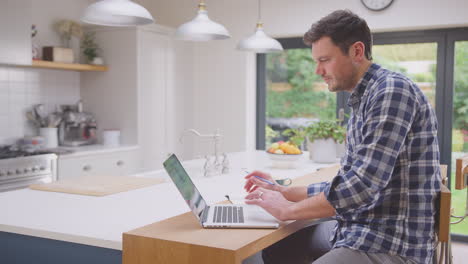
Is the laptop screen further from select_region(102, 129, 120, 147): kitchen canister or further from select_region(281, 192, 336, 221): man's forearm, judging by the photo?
select_region(102, 129, 120, 147): kitchen canister

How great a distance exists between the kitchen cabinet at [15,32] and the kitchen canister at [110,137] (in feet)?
3.31

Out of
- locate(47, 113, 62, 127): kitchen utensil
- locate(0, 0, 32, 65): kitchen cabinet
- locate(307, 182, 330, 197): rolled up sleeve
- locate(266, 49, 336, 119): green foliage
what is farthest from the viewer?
locate(266, 49, 336, 119): green foliage

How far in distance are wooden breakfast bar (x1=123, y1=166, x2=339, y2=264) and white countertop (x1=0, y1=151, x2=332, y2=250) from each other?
0.10 m

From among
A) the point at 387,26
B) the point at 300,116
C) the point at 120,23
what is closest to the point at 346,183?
the point at 120,23

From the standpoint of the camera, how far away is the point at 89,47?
4.88m

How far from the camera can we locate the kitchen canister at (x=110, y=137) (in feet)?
→ 15.5

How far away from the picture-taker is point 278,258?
7.00 feet

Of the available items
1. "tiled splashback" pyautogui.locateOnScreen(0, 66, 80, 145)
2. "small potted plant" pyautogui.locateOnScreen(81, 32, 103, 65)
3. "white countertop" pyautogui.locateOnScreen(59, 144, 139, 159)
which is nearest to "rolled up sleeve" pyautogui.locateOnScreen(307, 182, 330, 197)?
"white countertop" pyautogui.locateOnScreen(59, 144, 139, 159)

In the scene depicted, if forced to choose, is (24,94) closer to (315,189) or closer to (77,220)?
(77,220)

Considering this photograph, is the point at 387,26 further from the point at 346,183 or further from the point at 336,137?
the point at 346,183

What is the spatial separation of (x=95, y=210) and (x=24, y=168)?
6.85 ft

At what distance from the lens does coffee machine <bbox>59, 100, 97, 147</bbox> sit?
4.64 meters

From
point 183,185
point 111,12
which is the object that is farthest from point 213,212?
point 111,12

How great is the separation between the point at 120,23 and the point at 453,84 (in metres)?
3.11
